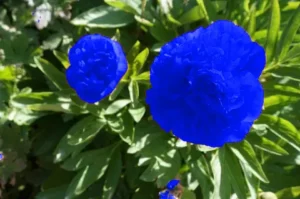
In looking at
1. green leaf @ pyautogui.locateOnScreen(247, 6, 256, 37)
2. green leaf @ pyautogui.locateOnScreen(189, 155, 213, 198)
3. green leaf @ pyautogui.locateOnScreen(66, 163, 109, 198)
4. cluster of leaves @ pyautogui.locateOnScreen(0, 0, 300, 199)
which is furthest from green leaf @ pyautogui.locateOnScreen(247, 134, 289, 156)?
green leaf @ pyautogui.locateOnScreen(66, 163, 109, 198)

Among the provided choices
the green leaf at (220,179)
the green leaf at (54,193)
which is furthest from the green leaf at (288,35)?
the green leaf at (54,193)

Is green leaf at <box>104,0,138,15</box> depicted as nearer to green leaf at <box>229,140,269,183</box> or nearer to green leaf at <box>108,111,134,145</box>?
green leaf at <box>108,111,134,145</box>

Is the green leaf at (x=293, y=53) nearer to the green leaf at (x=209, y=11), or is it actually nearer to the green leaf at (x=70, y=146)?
the green leaf at (x=209, y=11)

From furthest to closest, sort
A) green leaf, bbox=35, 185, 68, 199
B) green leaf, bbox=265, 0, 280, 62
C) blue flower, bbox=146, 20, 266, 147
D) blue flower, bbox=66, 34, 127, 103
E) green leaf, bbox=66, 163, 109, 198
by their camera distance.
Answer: green leaf, bbox=35, 185, 68, 199
green leaf, bbox=66, 163, 109, 198
green leaf, bbox=265, 0, 280, 62
blue flower, bbox=66, 34, 127, 103
blue flower, bbox=146, 20, 266, 147

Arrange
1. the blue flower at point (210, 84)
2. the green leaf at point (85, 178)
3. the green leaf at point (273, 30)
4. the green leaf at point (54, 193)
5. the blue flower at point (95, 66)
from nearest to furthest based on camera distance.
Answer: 1. the blue flower at point (210, 84)
2. the blue flower at point (95, 66)
3. the green leaf at point (273, 30)
4. the green leaf at point (85, 178)
5. the green leaf at point (54, 193)

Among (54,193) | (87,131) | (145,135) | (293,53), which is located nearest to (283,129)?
(293,53)

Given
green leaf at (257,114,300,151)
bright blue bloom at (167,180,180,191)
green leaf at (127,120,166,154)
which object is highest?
green leaf at (127,120,166,154)

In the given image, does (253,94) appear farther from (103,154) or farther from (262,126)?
(103,154)
